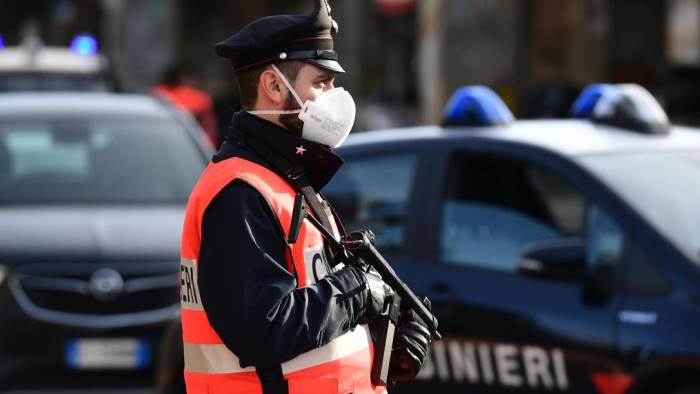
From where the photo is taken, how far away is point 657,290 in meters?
5.31

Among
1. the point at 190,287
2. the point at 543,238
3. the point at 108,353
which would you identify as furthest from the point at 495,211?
the point at 190,287

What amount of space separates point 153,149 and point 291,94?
183 inches

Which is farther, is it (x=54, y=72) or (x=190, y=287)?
(x=54, y=72)

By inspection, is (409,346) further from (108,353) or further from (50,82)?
(50,82)

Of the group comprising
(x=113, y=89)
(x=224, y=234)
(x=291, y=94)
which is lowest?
(x=113, y=89)

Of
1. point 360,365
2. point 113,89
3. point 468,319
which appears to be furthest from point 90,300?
point 113,89

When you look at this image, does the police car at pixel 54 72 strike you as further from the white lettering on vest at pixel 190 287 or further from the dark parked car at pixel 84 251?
the white lettering on vest at pixel 190 287

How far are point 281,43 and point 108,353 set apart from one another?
364cm

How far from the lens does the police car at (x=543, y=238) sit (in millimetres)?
5297

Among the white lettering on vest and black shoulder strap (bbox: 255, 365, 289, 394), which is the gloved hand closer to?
black shoulder strap (bbox: 255, 365, 289, 394)

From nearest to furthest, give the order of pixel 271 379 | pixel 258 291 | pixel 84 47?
pixel 258 291
pixel 271 379
pixel 84 47

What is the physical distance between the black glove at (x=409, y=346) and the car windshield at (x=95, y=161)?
4.18 m

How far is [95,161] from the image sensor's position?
7.89 metres

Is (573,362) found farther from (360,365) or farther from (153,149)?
(153,149)
